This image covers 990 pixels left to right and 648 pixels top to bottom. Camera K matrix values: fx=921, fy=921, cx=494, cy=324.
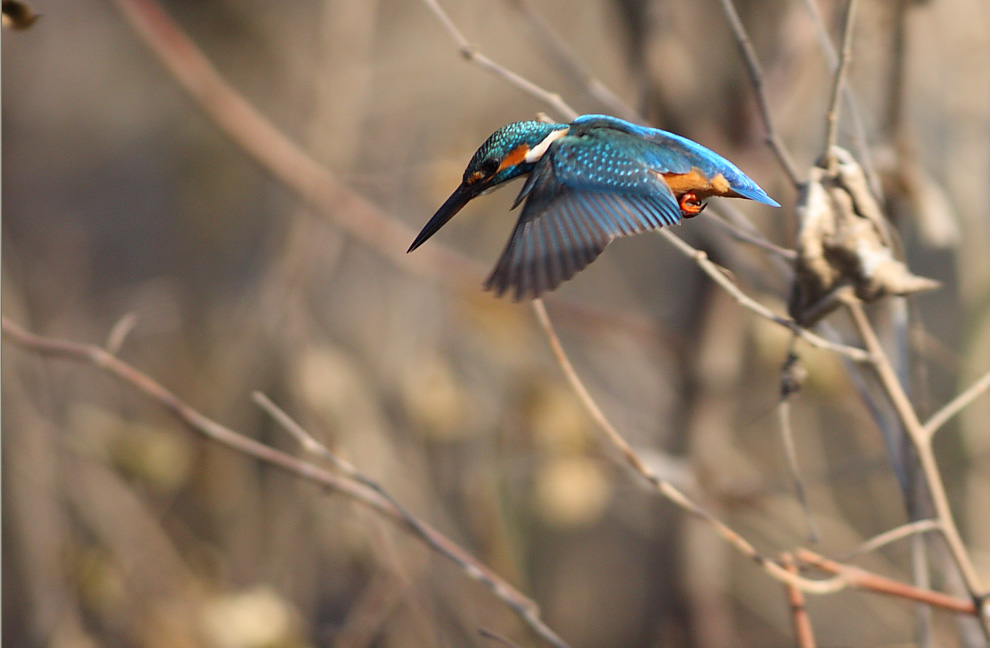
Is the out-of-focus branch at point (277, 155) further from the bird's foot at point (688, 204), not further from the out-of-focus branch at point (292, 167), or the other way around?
the bird's foot at point (688, 204)

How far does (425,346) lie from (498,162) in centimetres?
141

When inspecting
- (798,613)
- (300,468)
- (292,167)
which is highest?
(292,167)

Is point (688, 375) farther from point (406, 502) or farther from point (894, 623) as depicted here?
point (894, 623)

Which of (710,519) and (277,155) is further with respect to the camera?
(277,155)

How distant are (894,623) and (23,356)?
2.02 m

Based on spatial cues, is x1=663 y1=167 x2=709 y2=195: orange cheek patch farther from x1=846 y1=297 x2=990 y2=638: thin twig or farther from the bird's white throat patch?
x1=846 y1=297 x2=990 y2=638: thin twig

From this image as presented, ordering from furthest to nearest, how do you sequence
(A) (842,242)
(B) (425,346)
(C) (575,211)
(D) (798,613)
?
(B) (425,346)
(D) (798,613)
(A) (842,242)
(C) (575,211)

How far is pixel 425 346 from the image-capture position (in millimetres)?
2020

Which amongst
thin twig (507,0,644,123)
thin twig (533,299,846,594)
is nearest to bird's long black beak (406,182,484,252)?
thin twig (533,299,846,594)

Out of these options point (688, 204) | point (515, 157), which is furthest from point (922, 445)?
point (515, 157)

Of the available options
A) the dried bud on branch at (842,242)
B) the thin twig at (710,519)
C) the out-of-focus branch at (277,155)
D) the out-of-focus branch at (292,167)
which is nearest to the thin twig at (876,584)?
the thin twig at (710,519)

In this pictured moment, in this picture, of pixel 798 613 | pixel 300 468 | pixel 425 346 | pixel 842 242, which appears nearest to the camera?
pixel 842 242

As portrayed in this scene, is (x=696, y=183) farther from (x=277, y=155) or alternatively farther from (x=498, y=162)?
(x=277, y=155)

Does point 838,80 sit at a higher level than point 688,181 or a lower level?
higher
